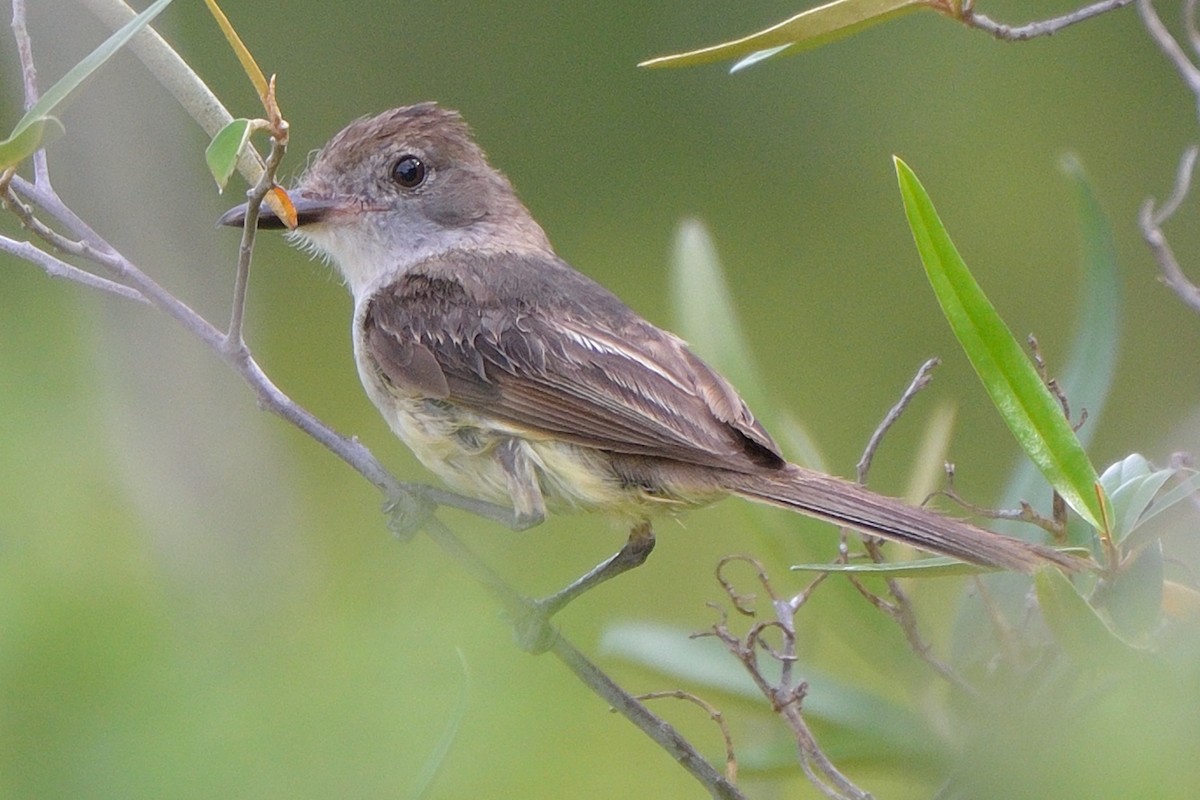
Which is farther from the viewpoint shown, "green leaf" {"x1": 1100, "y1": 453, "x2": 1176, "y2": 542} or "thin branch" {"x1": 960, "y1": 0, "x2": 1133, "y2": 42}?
"thin branch" {"x1": 960, "y1": 0, "x2": 1133, "y2": 42}

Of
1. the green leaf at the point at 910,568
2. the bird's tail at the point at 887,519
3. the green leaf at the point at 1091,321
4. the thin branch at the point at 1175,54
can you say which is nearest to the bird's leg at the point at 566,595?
the bird's tail at the point at 887,519

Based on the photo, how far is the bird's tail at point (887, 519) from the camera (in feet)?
6.37

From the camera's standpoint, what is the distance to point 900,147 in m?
6.11

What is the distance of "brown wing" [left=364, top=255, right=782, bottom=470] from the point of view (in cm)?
271

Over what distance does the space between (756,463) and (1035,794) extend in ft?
4.50

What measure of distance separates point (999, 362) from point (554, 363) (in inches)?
45.3

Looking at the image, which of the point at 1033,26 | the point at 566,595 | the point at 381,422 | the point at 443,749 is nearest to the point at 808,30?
the point at 1033,26

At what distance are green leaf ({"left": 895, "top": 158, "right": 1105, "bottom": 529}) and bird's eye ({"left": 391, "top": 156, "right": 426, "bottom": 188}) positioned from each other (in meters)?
1.76

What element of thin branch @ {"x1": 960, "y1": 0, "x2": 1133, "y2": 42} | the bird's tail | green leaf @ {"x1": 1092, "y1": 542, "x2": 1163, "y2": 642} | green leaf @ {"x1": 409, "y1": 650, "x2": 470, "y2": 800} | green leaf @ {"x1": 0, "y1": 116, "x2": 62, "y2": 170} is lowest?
the bird's tail

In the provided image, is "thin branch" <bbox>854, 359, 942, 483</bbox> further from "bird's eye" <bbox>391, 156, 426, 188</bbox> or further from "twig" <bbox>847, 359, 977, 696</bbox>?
"bird's eye" <bbox>391, 156, 426, 188</bbox>

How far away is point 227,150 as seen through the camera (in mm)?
1689

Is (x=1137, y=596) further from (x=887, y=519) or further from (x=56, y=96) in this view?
(x=56, y=96)

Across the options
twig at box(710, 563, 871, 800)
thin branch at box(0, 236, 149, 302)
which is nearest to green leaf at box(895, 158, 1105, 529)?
twig at box(710, 563, 871, 800)

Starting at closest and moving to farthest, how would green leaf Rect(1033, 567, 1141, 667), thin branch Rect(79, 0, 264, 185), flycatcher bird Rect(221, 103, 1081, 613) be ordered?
green leaf Rect(1033, 567, 1141, 667)
thin branch Rect(79, 0, 264, 185)
flycatcher bird Rect(221, 103, 1081, 613)
